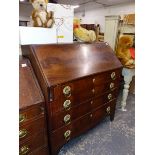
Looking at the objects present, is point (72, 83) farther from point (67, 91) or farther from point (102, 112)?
point (102, 112)

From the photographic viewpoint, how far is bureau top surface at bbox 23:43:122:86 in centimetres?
122

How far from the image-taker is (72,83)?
1.30m

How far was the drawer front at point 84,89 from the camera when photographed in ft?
4.06

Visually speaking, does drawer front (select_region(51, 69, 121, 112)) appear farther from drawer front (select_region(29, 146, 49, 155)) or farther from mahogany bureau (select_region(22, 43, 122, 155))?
drawer front (select_region(29, 146, 49, 155))

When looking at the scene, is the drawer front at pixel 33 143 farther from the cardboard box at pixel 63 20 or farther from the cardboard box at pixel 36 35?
the cardboard box at pixel 63 20

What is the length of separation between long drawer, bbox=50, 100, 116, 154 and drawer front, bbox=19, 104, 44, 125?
0.28m

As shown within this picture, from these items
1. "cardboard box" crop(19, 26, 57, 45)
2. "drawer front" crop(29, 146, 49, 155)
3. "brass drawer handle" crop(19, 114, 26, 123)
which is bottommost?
"drawer front" crop(29, 146, 49, 155)

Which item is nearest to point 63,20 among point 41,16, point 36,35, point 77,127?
point 41,16

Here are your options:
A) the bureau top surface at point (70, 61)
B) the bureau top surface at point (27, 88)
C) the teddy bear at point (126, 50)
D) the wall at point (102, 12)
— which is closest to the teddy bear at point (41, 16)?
the bureau top surface at point (70, 61)

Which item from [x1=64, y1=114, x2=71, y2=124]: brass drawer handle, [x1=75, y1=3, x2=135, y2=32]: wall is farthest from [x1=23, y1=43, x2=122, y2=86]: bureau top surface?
[x1=75, y1=3, x2=135, y2=32]: wall

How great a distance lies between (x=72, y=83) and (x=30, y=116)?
0.43 m

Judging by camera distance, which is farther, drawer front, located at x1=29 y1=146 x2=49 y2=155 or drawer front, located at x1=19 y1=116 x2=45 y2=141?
drawer front, located at x1=29 y1=146 x2=49 y2=155
